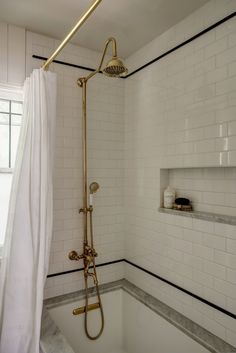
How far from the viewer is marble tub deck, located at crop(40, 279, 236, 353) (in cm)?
143

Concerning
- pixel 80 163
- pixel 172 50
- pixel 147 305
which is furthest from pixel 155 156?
pixel 147 305

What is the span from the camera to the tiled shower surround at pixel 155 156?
4.96 ft

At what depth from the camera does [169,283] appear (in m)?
1.84

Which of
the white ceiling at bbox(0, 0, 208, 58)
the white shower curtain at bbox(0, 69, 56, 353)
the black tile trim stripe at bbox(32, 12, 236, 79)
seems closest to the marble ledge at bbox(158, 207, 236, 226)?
the white shower curtain at bbox(0, 69, 56, 353)

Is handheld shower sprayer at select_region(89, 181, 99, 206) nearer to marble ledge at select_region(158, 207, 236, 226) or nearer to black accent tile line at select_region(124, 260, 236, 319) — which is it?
marble ledge at select_region(158, 207, 236, 226)

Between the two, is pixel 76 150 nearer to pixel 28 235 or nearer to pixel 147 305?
pixel 28 235

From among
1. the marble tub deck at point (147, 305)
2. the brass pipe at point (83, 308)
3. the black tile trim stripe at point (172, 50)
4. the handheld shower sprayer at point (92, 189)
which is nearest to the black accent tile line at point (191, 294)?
the marble tub deck at point (147, 305)

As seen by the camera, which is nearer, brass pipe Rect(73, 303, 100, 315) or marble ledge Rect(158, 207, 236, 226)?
marble ledge Rect(158, 207, 236, 226)

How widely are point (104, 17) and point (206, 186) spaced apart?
1363 millimetres

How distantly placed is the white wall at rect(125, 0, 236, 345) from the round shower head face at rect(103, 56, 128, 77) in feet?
1.74

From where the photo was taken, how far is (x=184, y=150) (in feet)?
5.72

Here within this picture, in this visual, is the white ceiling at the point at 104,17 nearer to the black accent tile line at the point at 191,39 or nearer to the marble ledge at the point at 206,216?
the black accent tile line at the point at 191,39

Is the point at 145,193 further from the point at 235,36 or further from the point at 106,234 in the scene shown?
the point at 235,36

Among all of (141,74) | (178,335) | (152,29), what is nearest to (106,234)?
(178,335)
